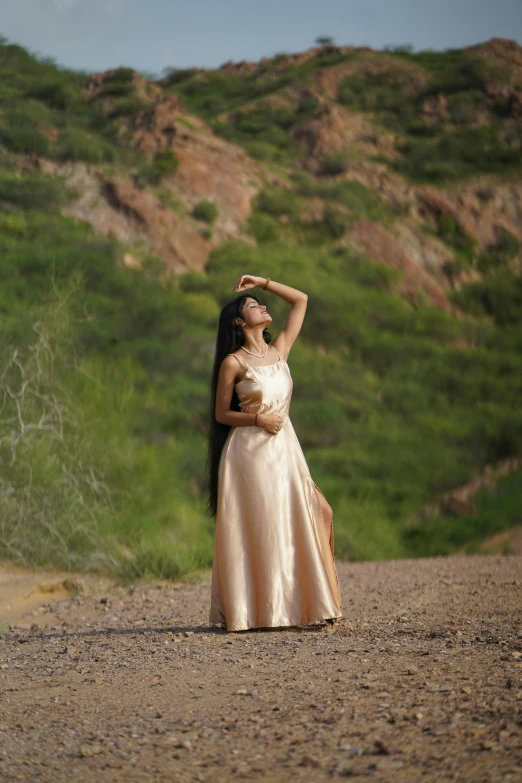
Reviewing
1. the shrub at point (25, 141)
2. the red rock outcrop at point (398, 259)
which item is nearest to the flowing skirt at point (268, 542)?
the shrub at point (25, 141)

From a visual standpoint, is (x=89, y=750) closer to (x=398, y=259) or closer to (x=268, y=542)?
(x=268, y=542)

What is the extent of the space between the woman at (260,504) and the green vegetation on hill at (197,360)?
14.3ft

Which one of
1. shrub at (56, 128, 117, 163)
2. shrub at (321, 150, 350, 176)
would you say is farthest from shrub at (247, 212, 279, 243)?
shrub at (321, 150, 350, 176)

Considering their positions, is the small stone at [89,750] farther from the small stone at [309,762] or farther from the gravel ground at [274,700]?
the small stone at [309,762]

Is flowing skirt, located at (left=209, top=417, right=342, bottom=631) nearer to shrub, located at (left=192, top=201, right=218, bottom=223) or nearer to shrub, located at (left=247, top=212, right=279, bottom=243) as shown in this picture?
shrub, located at (left=192, top=201, right=218, bottom=223)

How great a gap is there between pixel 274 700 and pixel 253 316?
94.0 inches

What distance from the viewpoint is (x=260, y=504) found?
5.67 meters

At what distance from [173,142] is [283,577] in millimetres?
27310

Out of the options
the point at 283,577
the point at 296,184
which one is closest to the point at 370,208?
the point at 296,184

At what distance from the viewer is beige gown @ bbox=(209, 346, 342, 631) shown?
5602 millimetres

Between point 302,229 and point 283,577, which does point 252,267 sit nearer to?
point 302,229

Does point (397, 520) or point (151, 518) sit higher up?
point (151, 518)

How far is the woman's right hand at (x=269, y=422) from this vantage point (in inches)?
224

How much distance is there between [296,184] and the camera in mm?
33719
